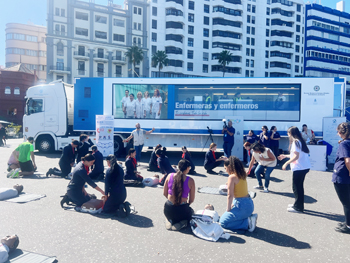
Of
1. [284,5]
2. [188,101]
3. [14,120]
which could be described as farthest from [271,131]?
[284,5]

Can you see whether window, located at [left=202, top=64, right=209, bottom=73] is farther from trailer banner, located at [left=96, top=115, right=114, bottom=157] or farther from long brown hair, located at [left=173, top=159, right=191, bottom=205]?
long brown hair, located at [left=173, top=159, right=191, bottom=205]

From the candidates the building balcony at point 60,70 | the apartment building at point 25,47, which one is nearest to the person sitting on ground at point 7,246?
the building balcony at point 60,70

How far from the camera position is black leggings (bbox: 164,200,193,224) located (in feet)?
17.5

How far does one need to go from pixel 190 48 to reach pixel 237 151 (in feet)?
177

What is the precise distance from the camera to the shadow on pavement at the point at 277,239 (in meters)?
4.79

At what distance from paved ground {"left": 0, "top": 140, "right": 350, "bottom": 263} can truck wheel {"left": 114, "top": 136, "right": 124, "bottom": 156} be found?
7.15 metres

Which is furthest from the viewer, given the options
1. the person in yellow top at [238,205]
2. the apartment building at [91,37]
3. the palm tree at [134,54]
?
the palm tree at [134,54]

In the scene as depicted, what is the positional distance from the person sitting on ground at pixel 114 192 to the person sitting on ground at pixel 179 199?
110 centimetres

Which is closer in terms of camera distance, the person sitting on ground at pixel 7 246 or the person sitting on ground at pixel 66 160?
the person sitting on ground at pixel 7 246

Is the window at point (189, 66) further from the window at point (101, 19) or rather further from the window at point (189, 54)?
the window at point (101, 19)

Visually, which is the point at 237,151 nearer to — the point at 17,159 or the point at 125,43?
the point at 17,159

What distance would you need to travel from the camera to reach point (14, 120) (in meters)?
46.3

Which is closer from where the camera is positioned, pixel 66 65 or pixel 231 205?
pixel 231 205

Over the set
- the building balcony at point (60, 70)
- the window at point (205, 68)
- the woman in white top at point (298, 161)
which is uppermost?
the window at point (205, 68)
